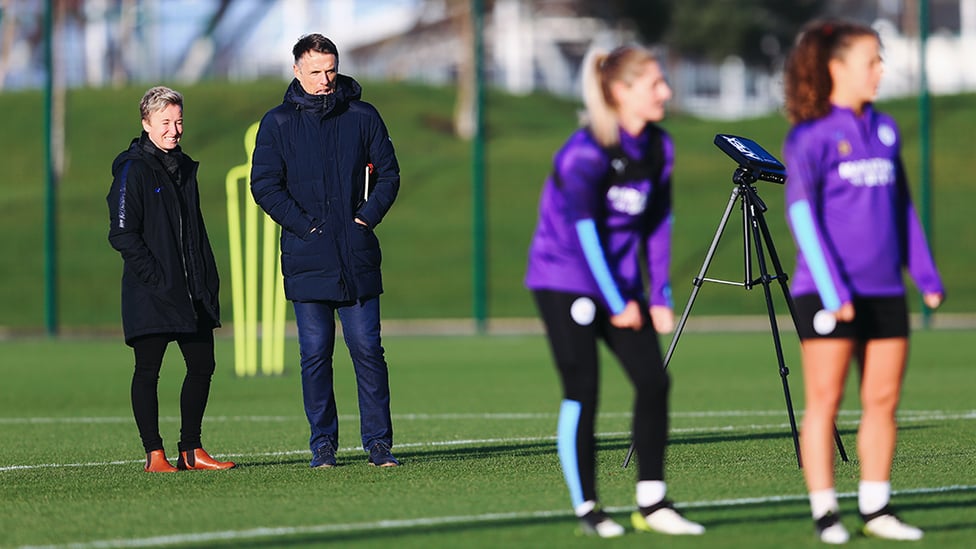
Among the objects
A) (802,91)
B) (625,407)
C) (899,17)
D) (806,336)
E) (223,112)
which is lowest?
(625,407)

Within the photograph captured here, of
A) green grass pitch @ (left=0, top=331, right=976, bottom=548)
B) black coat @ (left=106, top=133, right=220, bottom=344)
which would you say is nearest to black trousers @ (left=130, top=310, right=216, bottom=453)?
black coat @ (left=106, top=133, right=220, bottom=344)

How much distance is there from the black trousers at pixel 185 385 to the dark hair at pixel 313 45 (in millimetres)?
1409

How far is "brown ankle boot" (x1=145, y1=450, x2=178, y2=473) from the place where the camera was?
8.34 meters

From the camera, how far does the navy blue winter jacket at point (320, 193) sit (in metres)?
8.36

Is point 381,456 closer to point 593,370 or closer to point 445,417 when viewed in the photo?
point 593,370

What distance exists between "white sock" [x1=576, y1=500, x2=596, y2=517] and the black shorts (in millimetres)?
941

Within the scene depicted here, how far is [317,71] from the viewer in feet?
27.3

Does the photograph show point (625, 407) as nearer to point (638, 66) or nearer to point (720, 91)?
point (638, 66)

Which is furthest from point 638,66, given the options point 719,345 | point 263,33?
point 263,33

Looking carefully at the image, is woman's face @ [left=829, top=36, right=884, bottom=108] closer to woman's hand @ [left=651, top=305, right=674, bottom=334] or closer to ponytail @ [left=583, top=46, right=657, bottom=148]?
ponytail @ [left=583, top=46, right=657, bottom=148]

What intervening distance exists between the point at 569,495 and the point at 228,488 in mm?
1551

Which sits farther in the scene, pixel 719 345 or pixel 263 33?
pixel 263 33

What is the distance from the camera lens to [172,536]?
6133 mm

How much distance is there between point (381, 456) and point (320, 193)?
1315mm
